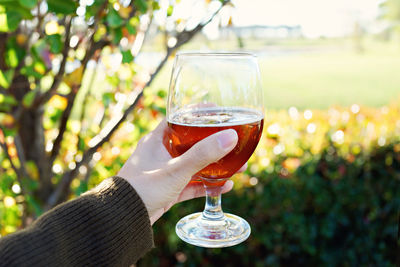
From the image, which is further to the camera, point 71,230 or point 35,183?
point 35,183

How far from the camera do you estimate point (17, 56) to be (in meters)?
2.04

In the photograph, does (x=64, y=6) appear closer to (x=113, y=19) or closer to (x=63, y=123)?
(x=113, y=19)

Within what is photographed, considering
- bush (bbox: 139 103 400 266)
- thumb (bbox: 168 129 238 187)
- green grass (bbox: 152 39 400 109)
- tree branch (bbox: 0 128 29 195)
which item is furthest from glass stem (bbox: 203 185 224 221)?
green grass (bbox: 152 39 400 109)

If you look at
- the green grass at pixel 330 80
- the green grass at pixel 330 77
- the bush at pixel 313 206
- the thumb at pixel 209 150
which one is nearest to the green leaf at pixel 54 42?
the thumb at pixel 209 150

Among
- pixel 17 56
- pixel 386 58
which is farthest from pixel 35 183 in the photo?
pixel 386 58

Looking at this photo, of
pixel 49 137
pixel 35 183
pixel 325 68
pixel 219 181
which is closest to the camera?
pixel 219 181

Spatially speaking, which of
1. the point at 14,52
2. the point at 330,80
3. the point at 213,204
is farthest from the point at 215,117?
the point at 330,80

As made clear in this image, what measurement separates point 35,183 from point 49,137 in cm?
77

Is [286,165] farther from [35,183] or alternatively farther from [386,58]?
[386,58]

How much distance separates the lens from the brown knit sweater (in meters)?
1.29

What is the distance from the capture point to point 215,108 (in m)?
1.38

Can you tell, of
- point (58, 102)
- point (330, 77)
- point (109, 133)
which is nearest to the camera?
point (109, 133)

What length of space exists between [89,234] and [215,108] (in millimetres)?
585

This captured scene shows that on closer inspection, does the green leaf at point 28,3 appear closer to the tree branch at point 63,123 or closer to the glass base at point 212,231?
the tree branch at point 63,123
